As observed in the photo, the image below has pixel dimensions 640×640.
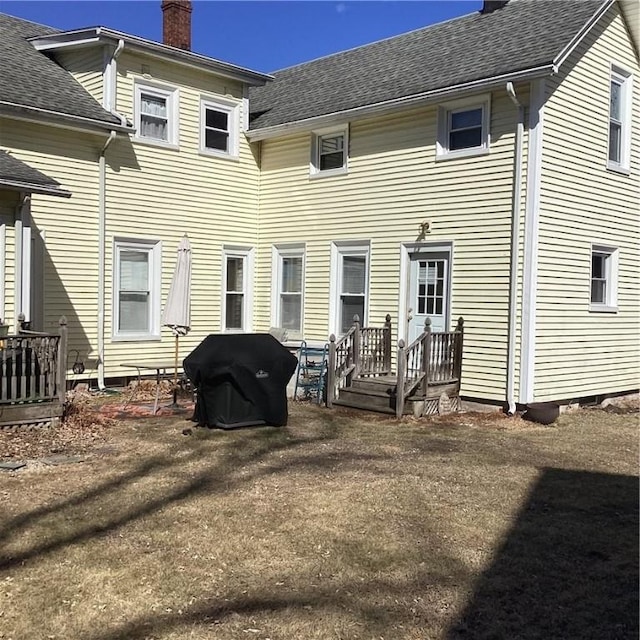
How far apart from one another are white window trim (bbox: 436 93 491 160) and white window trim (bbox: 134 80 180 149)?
5085 millimetres

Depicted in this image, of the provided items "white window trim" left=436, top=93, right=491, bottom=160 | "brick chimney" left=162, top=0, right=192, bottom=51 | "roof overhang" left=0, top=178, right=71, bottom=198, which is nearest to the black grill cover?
"roof overhang" left=0, top=178, right=71, bottom=198

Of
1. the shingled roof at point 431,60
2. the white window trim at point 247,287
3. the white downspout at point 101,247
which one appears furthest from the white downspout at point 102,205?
the shingled roof at point 431,60

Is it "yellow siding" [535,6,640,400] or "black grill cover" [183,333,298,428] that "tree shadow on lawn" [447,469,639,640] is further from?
"yellow siding" [535,6,640,400]

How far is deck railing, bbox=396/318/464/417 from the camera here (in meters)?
10.7

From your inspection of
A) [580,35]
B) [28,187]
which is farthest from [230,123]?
[580,35]

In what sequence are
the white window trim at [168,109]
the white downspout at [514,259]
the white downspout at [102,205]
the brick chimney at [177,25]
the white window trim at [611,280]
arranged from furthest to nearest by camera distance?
the brick chimney at [177,25] < the white window trim at [168,109] < the white downspout at [102,205] < the white window trim at [611,280] < the white downspout at [514,259]

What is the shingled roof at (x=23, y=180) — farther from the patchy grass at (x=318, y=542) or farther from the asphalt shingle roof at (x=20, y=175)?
the patchy grass at (x=318, y=542)

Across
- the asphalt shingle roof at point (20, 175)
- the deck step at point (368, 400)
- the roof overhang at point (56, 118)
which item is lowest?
the deck step at point (368, 400)

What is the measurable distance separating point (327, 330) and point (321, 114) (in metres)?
4.09

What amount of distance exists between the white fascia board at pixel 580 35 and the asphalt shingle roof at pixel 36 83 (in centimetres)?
725

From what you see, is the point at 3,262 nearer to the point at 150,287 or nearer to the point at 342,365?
the point at 150,287

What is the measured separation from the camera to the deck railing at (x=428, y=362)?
10656 millimetres

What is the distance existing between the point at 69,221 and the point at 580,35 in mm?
8807

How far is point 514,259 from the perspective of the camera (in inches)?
425
